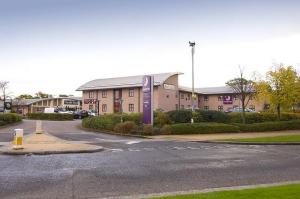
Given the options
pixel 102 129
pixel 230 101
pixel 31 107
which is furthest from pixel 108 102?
pixel 31 107

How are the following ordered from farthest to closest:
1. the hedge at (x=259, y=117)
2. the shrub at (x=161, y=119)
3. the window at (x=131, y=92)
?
the window at (x=131, y=92) → the hedge at (x=259, y=117) → the shrub at (x=161, y=119)

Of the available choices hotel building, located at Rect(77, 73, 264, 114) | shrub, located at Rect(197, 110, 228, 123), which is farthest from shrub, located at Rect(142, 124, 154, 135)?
hotel building, located at Rect(77, 73, 264, 114)

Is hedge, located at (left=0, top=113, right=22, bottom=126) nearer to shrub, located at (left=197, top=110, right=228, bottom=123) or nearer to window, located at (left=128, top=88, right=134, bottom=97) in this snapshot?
shrub, located at (left=197, top=110, right=228, bottom=123)

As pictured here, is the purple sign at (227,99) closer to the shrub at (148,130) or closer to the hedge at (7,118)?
the hedge at (7,118)

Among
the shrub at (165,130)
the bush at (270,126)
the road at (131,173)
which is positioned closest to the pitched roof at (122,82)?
the bush at (270,126)

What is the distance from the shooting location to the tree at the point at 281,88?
37.7m

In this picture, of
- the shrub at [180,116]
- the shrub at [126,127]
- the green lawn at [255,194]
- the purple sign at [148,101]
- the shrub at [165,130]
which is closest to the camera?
the green lawn at [255,194]

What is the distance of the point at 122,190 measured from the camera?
901 cm

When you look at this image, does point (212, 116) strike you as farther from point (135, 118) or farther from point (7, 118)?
point (7, 118)

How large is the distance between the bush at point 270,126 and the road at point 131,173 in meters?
17.6

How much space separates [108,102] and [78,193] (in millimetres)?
56036

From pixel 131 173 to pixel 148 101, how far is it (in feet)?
67.9

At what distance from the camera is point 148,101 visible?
1265 inches

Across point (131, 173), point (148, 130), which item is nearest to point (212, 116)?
point (148, 130)
